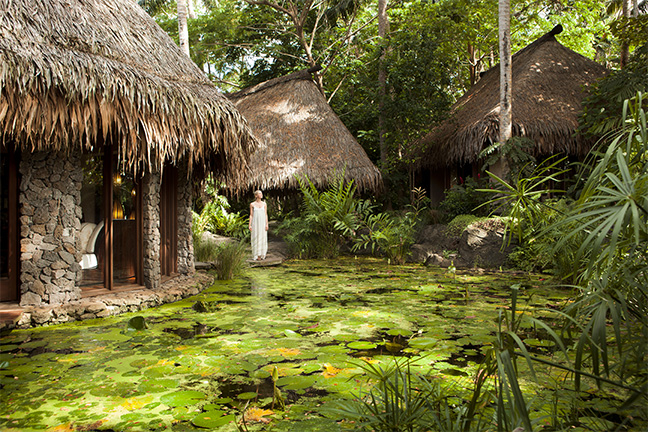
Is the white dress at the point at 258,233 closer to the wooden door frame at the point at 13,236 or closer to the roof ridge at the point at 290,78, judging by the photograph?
the wooden door frame at the point at 13,236

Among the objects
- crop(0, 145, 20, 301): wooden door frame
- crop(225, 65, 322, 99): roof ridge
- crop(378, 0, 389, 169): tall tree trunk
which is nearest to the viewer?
crop(0, 145, 20, 301): wooden door frame

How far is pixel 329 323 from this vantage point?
14.0 feet

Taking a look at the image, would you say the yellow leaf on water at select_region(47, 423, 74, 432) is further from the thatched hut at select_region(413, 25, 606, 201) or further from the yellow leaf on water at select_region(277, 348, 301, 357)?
the thatched hut at select_region(413, 25, 606, 201)

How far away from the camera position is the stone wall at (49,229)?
179 inches

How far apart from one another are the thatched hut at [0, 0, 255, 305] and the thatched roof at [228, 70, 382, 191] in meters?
5.32

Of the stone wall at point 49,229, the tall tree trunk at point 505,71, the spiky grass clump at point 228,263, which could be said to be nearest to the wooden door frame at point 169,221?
the spiky grass clump at point 228,263

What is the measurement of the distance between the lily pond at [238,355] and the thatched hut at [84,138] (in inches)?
32.3

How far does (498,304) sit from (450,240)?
164 inches

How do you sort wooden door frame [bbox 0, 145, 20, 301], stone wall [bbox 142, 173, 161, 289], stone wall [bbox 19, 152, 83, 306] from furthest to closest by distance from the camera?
stone wall [bbox 142, 173, 161, 289] < wooden door frame [bbox 0, 145, 20, 301] < stone wall [bbox 19, 152, 83, 306]

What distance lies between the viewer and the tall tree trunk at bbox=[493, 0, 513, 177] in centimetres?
927

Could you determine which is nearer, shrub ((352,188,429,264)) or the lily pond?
the lily pond

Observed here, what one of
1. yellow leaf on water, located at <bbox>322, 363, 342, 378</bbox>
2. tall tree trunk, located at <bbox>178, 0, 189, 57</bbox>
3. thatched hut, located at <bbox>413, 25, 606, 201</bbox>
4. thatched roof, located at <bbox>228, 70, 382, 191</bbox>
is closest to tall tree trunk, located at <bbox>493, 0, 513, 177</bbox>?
thatched hut, located at <bbox>413, 25, 606, 201</bbox>

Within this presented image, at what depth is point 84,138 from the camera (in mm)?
5000

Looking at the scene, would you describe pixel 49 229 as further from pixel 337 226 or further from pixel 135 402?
pixel 337 226
